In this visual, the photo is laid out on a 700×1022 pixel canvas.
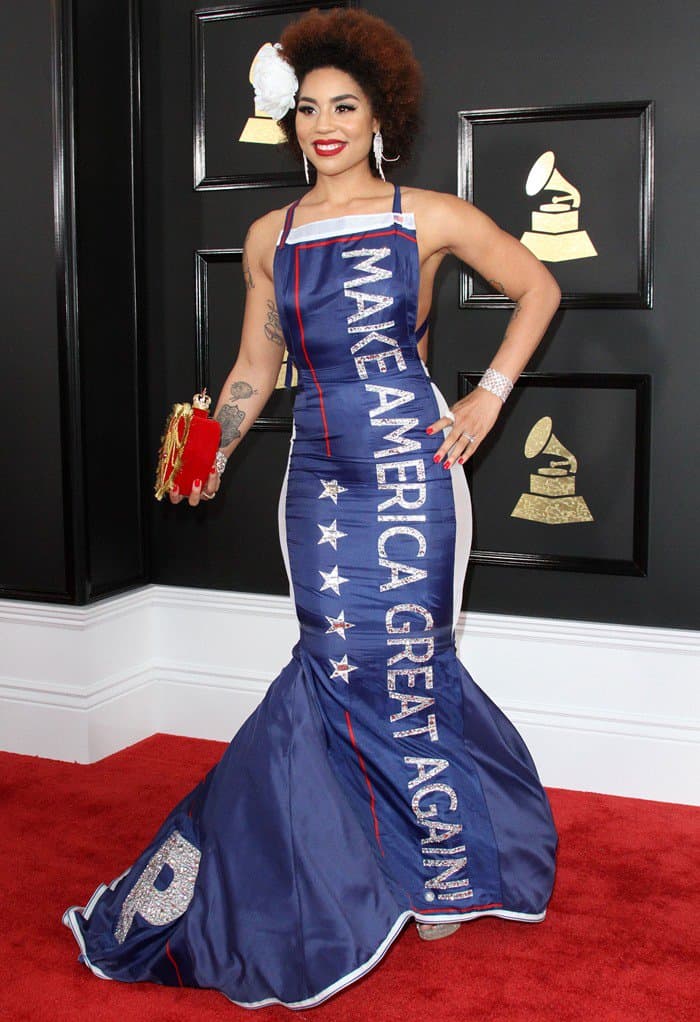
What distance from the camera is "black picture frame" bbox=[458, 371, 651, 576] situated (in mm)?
2977

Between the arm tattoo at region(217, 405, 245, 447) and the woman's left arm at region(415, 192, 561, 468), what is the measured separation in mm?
484

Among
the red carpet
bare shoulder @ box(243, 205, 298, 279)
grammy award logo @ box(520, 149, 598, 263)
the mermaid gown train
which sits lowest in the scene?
the red carpet

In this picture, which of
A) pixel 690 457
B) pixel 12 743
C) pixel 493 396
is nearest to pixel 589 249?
pixel 690 457

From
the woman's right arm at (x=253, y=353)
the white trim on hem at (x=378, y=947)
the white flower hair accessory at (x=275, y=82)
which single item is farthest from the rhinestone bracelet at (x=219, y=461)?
the white trim on hem at (x=378, y=947)

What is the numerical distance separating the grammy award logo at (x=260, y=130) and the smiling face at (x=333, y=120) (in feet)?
3.24

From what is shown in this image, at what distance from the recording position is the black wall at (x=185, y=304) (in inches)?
114

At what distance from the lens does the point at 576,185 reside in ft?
9.61

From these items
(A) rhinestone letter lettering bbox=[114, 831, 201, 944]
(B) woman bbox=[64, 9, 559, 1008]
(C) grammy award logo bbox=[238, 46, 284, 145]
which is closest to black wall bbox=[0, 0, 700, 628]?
(C) grammy award logo bbox=[238, 46, 284, 145]

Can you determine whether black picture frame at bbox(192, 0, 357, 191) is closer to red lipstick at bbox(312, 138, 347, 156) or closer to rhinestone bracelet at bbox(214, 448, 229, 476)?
red lipstick at bbox(312, 138, 347, 156)

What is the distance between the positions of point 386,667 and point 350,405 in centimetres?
55

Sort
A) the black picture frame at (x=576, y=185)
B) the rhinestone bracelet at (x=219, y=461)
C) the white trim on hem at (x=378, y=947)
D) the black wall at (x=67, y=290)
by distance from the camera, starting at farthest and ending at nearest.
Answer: the black wall at (x=67, y=290) < the black picture frame at (x=576, y=185) < the rhinestone bracelet at (x=219, y=461) < the white trim on hem at (x=378, y=947)

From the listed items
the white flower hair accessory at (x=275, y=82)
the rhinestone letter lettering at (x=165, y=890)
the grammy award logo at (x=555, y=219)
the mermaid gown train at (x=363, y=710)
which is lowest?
the rhinestone letter lettering at (x=165, y=890)

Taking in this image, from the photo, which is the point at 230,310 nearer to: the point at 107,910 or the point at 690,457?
the point at 690,457

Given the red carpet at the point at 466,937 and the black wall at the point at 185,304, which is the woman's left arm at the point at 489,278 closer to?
the black wall at the point at 185,304
